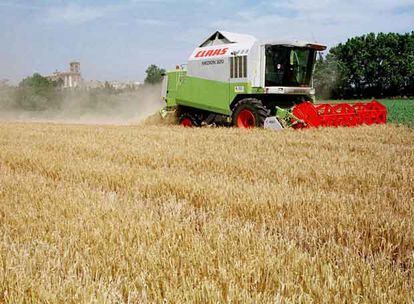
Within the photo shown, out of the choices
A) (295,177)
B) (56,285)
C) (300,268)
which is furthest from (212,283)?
(295,177)

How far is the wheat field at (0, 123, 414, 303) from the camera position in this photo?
6.81 feet

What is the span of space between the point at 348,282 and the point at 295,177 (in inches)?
112

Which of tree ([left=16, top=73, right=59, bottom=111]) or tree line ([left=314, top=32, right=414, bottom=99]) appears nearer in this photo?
tree ([left=16, top=73, right=59, bottom=111])

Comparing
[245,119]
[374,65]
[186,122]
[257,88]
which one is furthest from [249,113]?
[374,65]

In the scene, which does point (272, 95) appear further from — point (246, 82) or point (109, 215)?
point (109, 215)

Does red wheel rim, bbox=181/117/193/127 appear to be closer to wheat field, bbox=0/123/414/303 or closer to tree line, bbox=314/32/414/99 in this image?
wheat field, bbox=0/123/414/303

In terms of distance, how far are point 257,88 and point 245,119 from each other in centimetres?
91

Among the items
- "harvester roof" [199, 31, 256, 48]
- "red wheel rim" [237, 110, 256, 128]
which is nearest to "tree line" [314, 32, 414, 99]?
"harvester roof" [199, 31, 256, 48]

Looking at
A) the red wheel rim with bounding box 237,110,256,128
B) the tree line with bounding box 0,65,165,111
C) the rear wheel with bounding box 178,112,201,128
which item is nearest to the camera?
the red wheel rim with bounding box 237,110,256,128

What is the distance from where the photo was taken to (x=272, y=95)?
12.8m

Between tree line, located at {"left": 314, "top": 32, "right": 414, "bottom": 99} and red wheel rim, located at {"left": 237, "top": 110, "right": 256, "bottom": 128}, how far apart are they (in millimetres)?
45777

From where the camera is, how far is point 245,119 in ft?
39.8

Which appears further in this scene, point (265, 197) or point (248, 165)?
point (248, 165)

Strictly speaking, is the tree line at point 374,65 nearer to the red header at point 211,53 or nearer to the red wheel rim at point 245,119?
the red header at point 211,53
